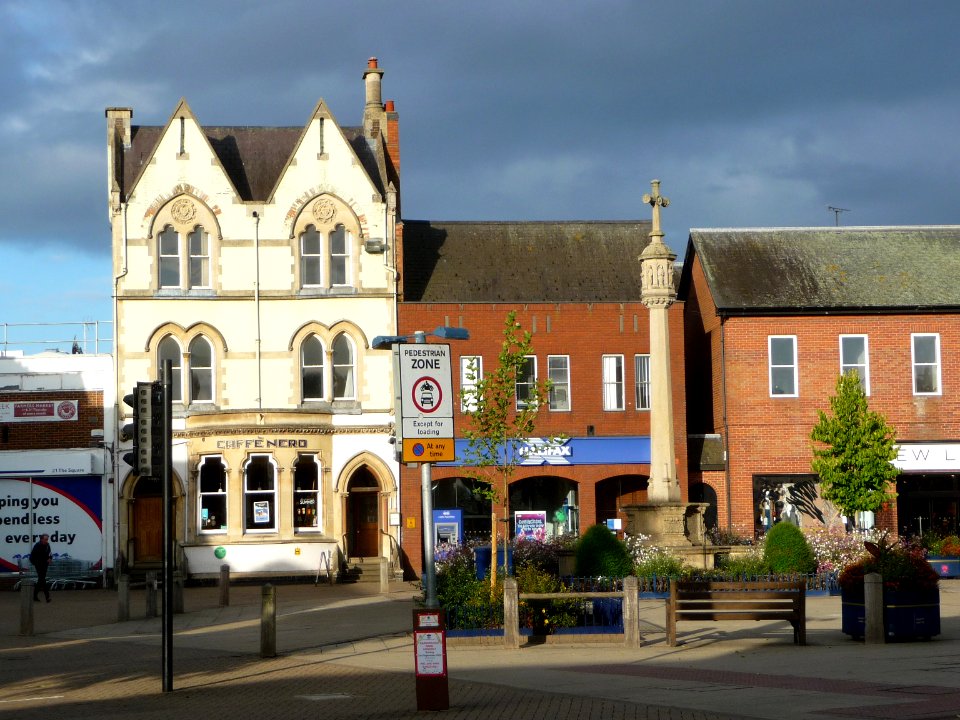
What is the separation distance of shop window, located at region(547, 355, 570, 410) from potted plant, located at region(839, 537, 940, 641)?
20.7 metres

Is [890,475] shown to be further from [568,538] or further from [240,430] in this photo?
[240,430]

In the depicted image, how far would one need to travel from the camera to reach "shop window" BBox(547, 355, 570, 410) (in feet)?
133

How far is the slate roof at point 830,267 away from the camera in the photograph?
39969 millimetres

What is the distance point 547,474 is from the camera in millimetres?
39938

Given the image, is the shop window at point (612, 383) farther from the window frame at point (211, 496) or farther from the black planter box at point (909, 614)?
the black planter box at point (909, 614)

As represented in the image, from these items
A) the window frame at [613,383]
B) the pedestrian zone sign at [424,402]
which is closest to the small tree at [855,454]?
the window frame at [613,383]

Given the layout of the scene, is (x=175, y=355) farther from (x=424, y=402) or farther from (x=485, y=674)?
(x=485, y=674)

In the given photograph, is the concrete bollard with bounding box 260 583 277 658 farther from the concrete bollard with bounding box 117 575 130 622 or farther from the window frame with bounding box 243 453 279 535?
the window frame with bounding box 243 453 279 535

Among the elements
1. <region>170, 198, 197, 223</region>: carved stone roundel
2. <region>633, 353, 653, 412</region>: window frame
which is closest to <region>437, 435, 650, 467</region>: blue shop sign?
<region>633, 353, 653, 412</region>: window frame

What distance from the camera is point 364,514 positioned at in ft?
133

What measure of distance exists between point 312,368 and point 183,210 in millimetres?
5759

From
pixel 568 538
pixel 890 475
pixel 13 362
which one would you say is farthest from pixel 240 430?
pixel 890 475

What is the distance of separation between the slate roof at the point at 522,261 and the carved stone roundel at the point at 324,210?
2.59 m

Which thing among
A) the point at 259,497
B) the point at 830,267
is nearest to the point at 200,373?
the point at 259,497
